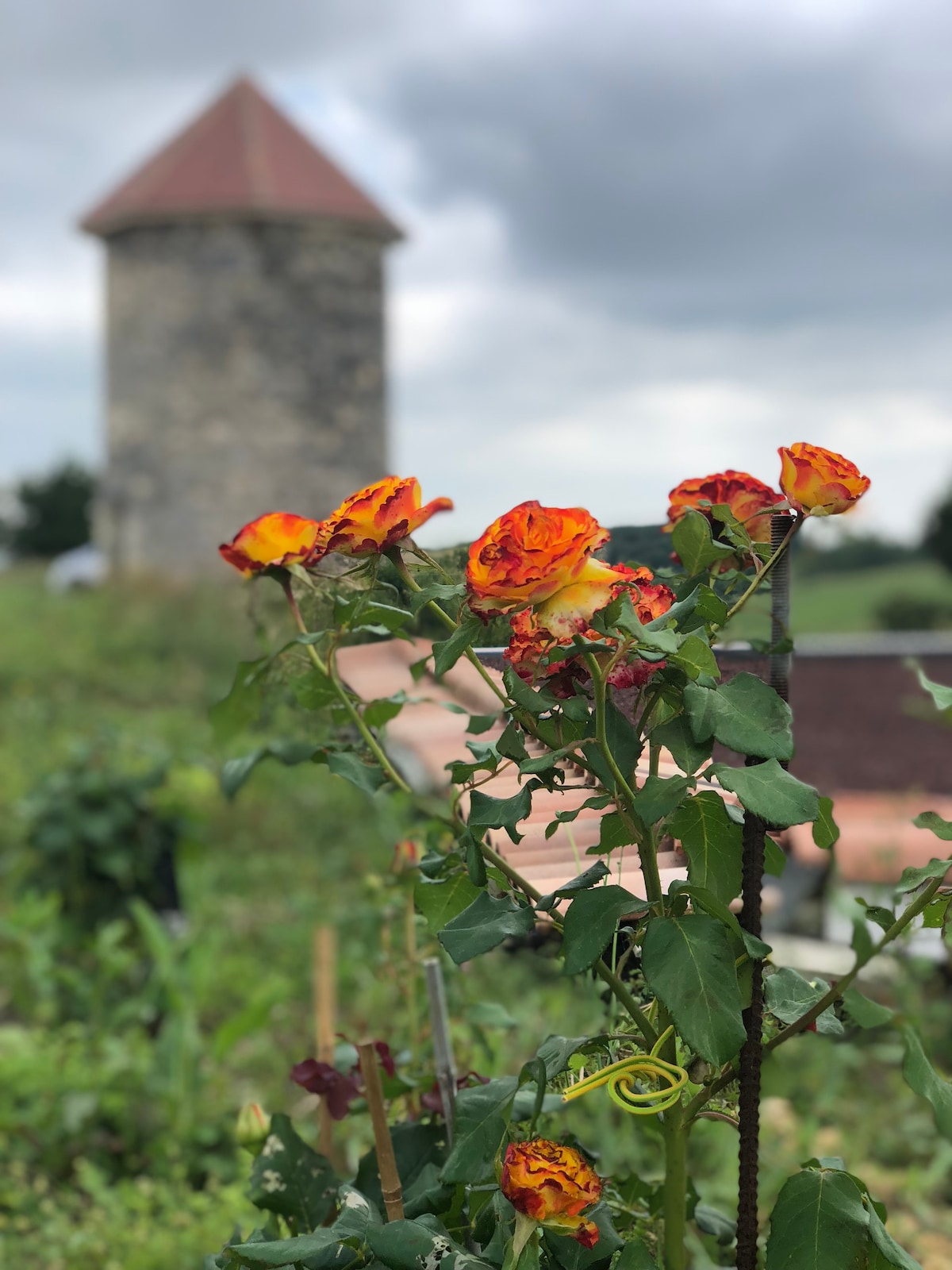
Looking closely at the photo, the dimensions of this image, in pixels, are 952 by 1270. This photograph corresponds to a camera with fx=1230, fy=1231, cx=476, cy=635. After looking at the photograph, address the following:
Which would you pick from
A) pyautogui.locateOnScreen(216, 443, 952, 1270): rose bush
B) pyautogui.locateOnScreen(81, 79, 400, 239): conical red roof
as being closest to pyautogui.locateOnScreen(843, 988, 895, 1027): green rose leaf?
pyautogui.locateOnScreen(216, 443, 952, 1270): rose bush

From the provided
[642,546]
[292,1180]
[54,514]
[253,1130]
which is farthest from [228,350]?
[54,514]

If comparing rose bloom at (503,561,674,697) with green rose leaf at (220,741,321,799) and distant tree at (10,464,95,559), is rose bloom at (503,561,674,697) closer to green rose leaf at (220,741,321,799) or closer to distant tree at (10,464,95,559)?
green rose leaf at (220,741,321,799)

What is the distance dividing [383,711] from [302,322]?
43.7 ft

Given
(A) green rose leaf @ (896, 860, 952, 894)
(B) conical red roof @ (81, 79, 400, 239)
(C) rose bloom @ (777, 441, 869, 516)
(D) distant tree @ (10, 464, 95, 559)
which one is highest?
(B) conical red roof @ (81, 79, 400, 239)

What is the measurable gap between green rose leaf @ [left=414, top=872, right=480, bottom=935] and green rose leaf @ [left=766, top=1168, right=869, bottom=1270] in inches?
13.7

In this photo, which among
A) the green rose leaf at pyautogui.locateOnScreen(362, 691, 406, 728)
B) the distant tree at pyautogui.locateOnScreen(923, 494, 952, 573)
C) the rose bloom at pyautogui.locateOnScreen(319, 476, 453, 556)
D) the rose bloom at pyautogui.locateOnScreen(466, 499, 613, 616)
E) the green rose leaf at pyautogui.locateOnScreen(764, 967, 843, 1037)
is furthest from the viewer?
the distant tree at pyautogui.locateOnScreen(923, 494, 952, 573)

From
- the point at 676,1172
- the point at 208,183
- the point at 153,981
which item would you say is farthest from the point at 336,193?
the point at 676,1172

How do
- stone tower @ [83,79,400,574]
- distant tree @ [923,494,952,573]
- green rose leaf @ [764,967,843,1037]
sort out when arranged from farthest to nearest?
distant tree @ [923,494,952,573], stone tower @ [83,79,400,574], green rose leaf @ [764,967,843,1037]

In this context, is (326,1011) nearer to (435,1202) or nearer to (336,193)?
(435,1202)

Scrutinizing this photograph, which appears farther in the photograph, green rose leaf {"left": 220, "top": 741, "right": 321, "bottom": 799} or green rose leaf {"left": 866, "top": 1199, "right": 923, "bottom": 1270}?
green rose leaf {"left": 220, "top": 741, "right": 321, "bottom": 799}

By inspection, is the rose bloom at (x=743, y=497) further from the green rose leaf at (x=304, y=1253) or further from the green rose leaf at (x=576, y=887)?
the green rose leaf at (x=304, y=1253)

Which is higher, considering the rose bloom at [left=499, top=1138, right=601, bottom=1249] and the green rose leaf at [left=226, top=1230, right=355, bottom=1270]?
the rose bloom at [left=499, top=1138, right=601, bottom=1249]

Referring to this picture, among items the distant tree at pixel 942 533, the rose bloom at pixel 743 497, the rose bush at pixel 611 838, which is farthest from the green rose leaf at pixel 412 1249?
the distant tree at pixel 942 533

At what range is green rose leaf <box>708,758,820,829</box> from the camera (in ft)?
2.83
